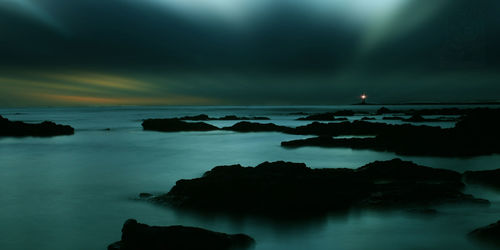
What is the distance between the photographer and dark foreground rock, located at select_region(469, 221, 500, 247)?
525 cm

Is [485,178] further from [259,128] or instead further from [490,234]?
[259,128]

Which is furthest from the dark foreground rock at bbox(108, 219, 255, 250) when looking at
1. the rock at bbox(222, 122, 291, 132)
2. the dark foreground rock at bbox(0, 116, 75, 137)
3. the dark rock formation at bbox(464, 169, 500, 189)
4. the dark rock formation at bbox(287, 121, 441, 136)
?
the dark foreground rock at bbox(0, 116, 75, 137)

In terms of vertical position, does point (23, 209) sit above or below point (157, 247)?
below

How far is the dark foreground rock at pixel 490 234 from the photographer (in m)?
5.25

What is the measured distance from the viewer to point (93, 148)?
2223 centimetres

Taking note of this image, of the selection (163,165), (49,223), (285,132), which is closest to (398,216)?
(49,223)

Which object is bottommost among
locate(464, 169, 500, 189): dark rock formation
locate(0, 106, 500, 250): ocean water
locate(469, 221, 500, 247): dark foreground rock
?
locate(0, 106, 500, 250): ocean water

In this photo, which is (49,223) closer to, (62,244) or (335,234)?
(62,244)

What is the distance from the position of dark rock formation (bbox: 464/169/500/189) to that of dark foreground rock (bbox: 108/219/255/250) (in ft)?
24.8

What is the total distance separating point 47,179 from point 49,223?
589 centimetres

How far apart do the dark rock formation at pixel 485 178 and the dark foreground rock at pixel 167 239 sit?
7549 mm

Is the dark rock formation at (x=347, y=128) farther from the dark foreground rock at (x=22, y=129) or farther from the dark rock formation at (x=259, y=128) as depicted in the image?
the dark foreground rock at (x=22, y=129)

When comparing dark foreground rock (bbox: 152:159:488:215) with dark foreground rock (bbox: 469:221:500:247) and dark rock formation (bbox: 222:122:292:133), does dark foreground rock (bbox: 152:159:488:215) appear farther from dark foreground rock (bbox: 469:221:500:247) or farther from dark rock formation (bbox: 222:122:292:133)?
dark rock formation (bbox: 222:122:292:133)

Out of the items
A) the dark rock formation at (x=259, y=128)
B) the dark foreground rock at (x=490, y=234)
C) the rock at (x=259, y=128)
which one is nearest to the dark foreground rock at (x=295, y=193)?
the dark foreground rock at (x=490, y=234)
